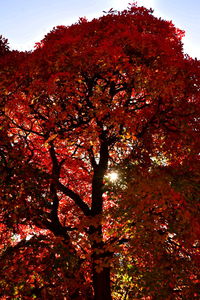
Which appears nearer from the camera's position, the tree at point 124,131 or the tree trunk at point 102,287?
the tree at point 124,131

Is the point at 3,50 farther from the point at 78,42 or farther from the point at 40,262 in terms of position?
the point at 40,262

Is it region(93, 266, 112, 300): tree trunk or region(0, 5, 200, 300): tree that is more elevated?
region(0, 5, 200, 300): tree

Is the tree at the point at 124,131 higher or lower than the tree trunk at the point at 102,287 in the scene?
higher

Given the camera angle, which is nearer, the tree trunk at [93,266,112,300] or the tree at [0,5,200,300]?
the tree at [0,5,200,300]

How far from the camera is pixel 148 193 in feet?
37.4

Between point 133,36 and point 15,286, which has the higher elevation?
point 133,36

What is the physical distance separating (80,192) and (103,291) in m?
7.41

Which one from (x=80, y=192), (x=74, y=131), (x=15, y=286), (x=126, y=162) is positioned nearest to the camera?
(x=15, y=286)

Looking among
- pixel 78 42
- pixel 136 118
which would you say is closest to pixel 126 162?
pixel 136 118

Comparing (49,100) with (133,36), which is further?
(49,100)

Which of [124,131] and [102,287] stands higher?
[124,131]

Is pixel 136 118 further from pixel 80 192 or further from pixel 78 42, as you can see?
pixel 80 192

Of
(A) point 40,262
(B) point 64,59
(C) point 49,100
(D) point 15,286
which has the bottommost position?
(D) point 15,286

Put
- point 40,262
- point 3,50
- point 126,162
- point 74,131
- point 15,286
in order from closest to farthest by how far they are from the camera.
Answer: point 15,286, point 40,262, point 126,162, point 74,131, point 3,50
